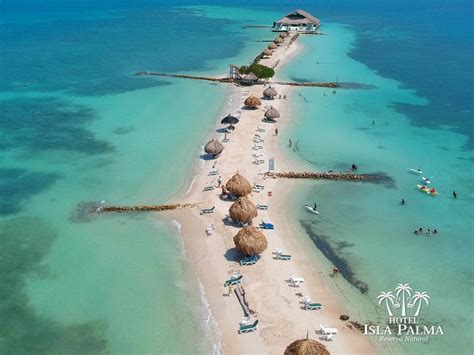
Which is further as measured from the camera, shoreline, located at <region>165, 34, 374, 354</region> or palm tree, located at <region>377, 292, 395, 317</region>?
palm tree, located at <region>377, 292, 395, 317</region>

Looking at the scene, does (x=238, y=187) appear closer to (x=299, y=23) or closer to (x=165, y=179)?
(x=165, y=179)

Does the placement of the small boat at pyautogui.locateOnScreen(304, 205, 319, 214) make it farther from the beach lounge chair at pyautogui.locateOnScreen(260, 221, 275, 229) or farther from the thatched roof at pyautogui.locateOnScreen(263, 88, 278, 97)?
the thatched roof at pyautogui.locateOnScreen(263, 88, 278, 97)

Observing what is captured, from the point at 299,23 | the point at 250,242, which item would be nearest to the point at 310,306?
the point at 250,242

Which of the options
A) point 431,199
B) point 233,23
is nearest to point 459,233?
point 431,199

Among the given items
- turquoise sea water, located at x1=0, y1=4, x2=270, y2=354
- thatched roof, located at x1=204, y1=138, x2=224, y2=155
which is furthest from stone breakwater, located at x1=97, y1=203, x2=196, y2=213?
thatched roof, located at x1=204, y1=138, x2=224, y2=155

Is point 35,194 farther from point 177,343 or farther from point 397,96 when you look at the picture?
point 397,96

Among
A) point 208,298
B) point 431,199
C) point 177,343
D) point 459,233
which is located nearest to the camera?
point 177,343
